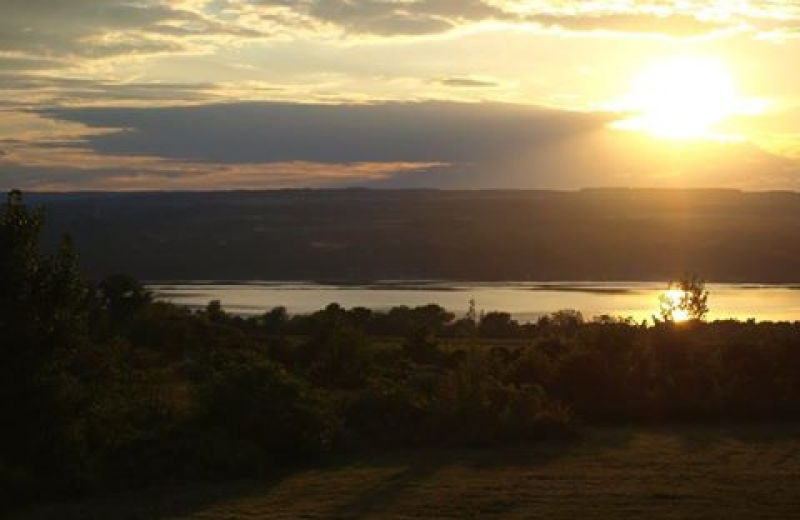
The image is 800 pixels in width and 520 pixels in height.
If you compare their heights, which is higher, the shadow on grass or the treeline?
the treeline

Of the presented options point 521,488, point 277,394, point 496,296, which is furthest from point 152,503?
point 496,296

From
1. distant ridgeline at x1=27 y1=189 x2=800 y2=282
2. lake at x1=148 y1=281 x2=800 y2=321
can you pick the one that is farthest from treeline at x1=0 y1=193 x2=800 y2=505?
distant ridgeline at x1=27 y1=189 x2=800 y2=282

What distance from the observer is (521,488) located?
16250mm

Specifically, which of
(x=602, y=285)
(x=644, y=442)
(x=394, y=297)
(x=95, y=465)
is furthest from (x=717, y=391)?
(x=602, y=285)

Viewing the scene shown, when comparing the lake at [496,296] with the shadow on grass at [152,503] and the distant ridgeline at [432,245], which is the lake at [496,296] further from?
the shadow on grass at [152,503]

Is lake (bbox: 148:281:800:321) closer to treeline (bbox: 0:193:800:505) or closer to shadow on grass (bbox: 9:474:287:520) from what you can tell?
treeline (bbox: 0:193:800:505)

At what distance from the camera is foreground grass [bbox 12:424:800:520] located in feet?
49.2

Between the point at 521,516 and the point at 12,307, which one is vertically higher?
the point at 12,307

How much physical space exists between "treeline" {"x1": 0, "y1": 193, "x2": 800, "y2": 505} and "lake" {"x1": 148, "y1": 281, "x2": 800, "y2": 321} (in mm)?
35569

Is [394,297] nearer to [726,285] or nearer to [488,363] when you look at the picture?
[726,285]

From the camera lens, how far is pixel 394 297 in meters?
79.6

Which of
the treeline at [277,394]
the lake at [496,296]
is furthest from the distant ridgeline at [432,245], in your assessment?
the treeline at [277,394]

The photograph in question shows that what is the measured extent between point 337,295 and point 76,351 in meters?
64.4

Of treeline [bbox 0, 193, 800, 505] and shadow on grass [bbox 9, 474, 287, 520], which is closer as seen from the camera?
shadow on grass [bbox 9, 474, 287, 520]
